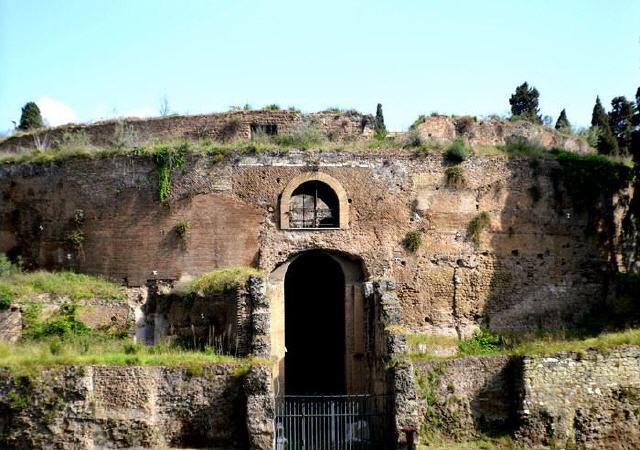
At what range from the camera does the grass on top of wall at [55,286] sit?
77.3 ft

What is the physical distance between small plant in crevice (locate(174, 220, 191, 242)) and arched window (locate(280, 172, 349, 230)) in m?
2.71

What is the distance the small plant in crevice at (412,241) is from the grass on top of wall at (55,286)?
26.7ft

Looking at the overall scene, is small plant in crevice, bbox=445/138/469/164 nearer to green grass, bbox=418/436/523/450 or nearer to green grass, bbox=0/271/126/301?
green grass, bbox=418/436/523/450

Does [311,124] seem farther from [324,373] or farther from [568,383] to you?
[568,383]

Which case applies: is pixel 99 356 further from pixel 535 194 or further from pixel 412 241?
pixel 535 194

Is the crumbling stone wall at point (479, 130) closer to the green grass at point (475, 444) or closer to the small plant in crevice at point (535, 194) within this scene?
the small plant in crevice at point (535, 194)

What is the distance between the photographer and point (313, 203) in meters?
25.1

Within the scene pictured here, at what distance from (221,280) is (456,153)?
7884 mm

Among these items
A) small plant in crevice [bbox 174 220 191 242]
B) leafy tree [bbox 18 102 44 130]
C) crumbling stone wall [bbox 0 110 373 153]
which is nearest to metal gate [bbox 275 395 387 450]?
small plant in crevice [bbox 174 220 191 242]

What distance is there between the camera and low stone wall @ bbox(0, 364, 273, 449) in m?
18.6

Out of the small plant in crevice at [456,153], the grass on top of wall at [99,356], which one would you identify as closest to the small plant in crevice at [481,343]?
the small plant in crevice at [456,153]

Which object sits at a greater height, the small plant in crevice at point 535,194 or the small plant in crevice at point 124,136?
the small plant in crevice at point 124,136

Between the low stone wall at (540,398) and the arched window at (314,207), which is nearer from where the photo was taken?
the low stone wall at (540,398)

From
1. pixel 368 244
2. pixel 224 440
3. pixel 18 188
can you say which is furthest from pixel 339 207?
pixel 18 188
